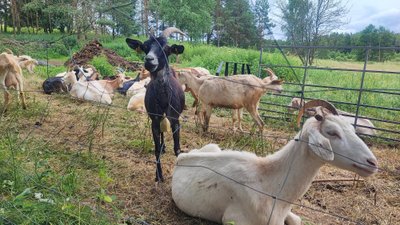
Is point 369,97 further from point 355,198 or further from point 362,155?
point 362,155

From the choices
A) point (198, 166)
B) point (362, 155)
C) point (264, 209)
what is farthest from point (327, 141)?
point (198, 166)

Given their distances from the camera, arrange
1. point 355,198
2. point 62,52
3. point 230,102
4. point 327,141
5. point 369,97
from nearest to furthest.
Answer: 1. point 327,141
2. point 355,198
3. point 230,102
4. point 369,97
5. point 62,52

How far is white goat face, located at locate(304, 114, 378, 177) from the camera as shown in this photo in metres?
2.56

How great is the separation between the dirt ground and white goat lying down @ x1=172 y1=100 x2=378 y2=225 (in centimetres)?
28

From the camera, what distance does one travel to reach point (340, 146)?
266cm

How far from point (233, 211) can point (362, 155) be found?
118 centimetres

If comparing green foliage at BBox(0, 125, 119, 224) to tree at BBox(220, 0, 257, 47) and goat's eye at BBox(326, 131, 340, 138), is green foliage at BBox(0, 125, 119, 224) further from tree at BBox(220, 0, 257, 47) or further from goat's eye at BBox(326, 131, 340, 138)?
tree at BBox(220, 0, 257, 47)

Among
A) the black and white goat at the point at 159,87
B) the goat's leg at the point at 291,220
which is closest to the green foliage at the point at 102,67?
the black and white goat at the point at 159,87

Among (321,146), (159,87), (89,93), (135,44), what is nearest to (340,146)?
(321,146)

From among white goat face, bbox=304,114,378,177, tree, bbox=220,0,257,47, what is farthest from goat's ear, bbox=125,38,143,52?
white goat face, bbox=304,114,378,177

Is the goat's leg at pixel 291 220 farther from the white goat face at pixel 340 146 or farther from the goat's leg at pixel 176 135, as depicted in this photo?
the goat's leg at pixel 176 135

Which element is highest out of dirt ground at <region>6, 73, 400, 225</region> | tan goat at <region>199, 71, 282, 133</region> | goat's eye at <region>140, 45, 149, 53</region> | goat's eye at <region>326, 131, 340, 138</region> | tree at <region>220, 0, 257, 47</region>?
tree at <region>220, 0, 257, 47</region>

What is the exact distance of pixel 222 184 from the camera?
3.08 metres

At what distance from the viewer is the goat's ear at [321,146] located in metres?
2.54
